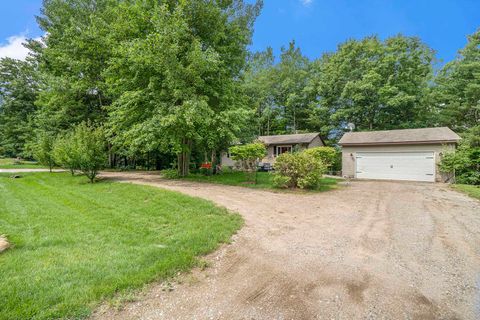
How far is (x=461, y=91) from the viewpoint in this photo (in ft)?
76.1

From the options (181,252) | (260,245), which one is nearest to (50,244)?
(181,252)

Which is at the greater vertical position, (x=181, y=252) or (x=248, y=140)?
(x=248, y=140)

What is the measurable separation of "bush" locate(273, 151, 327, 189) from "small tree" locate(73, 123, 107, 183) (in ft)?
27.9

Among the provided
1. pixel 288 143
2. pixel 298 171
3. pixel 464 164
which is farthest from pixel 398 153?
pixel 288 143

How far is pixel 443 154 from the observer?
14219 millimetres

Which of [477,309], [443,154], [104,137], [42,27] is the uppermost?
[42,27]

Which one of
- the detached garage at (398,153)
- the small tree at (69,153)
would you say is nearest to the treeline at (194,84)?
the small tree at (69,153)

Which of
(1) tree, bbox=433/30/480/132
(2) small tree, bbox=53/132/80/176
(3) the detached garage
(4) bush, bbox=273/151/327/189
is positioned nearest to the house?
(3) the detached garage

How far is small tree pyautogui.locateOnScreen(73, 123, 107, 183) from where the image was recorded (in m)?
11.1

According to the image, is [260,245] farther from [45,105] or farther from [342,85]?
[342,85]

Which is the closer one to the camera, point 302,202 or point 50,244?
point 50,244

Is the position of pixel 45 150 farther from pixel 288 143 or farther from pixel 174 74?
pixel 288 143

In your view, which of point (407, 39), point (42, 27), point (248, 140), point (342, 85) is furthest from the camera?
point (342, 85)

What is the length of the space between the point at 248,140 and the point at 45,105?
55.6 feet
